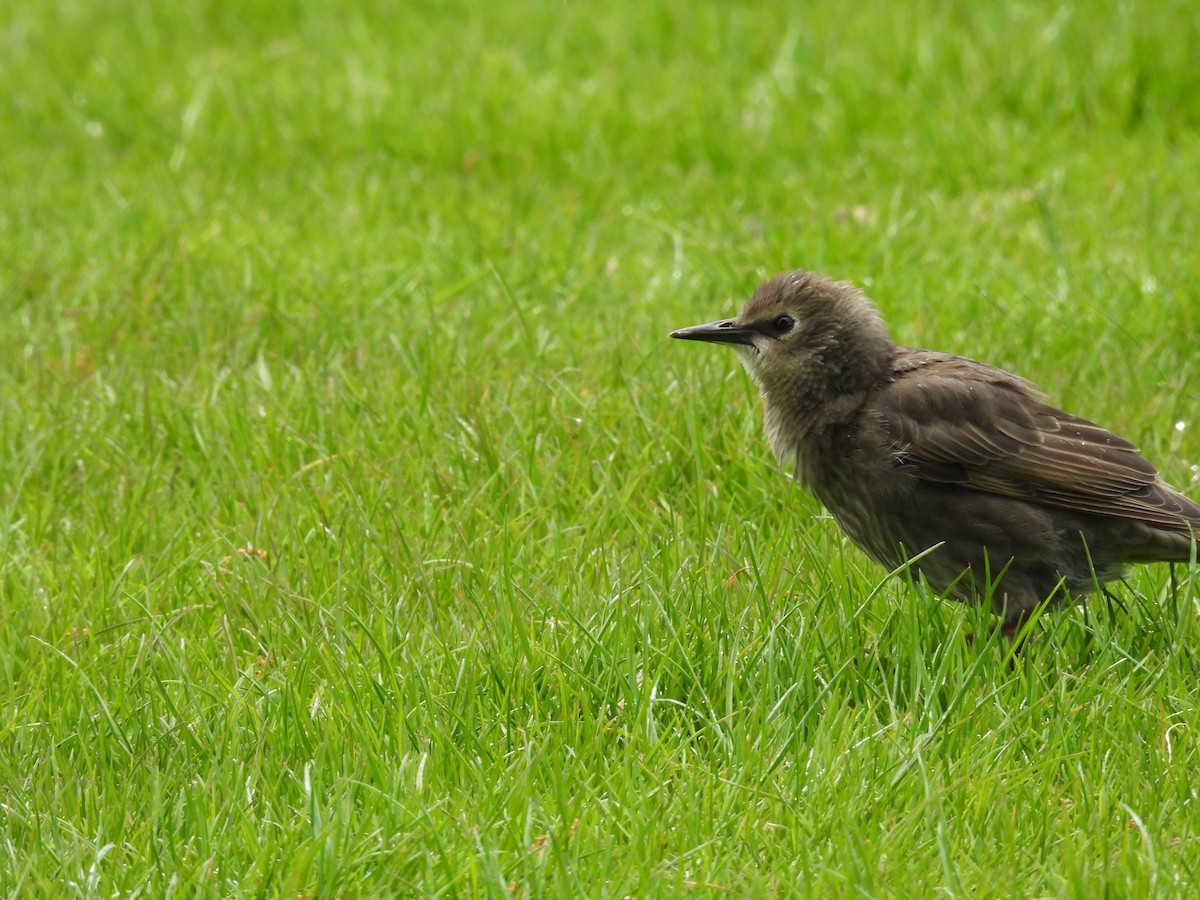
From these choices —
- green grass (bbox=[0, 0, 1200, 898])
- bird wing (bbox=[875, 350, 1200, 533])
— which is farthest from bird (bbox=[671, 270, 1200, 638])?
green grass (bbox=[0, 0, 1200, 898])

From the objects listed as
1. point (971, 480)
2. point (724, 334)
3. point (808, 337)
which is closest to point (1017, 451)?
point (971, 480)

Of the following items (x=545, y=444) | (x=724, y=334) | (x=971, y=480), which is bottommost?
(x=545, y=444)

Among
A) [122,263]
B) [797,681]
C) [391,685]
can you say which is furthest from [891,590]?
[122,263]

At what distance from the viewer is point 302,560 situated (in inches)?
190

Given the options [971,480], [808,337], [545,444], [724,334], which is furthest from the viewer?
[545,444]

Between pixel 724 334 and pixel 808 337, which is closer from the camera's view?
pixel 808 337

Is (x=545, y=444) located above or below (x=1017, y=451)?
below

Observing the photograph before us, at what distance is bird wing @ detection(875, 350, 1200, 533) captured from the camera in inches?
179

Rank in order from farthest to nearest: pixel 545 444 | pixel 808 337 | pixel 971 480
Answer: pixel 545 444 < pixel 808 337 < pixel 971 480

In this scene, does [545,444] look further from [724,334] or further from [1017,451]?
[1017,451]

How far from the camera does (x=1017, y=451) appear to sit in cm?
467

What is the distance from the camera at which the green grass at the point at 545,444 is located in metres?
3.53

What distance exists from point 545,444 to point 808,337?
99cm

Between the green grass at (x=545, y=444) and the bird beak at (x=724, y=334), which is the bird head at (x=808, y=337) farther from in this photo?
the green grass at (x=545, y=444)
